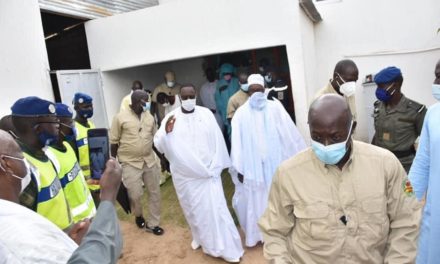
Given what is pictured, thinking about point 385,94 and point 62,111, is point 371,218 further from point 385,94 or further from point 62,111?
point 62,111

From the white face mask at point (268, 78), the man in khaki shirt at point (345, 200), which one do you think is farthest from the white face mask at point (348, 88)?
the white face mask at point (268, 78)

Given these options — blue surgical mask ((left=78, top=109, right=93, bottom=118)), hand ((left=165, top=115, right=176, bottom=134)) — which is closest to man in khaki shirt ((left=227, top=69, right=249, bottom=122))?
hand ((left=165, top=115, right=176, bottom=134))

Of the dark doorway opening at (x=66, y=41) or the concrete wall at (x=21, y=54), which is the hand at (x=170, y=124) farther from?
the dark doorway opening at (x=66, y=41)

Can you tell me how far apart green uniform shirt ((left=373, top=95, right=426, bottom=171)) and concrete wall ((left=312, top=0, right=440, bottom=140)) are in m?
2.84

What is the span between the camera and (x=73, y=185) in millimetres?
2439

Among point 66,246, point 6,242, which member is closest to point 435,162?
point 66,246

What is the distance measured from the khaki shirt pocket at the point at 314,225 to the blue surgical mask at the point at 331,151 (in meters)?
0.21

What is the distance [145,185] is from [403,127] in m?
3.19

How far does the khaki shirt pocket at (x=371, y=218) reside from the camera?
1.58m

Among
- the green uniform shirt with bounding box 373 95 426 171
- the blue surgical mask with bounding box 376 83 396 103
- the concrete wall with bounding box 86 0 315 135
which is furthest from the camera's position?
the concrete wall with bounding box 86 0 315 135

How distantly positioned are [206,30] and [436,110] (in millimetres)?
4092

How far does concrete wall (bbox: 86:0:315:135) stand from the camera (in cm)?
528

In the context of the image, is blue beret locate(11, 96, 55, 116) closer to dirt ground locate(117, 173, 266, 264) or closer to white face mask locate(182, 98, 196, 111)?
white face mask locate(182, 98, 196, 111)

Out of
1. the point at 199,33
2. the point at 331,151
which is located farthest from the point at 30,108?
the point at 199,33
